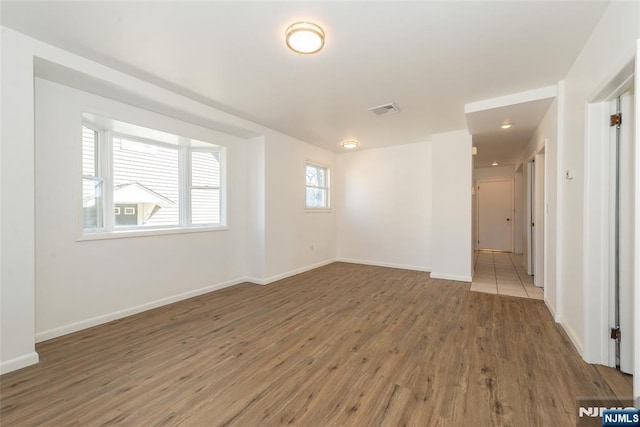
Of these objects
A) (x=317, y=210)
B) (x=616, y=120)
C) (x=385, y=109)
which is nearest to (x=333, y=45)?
(x=385, y=109)

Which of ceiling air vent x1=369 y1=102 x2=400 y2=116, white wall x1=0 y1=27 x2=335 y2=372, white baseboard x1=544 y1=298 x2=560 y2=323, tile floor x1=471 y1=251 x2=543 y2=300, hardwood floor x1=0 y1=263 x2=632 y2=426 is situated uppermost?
ceiling air vent x1=369 y1=102 x2=400 y2=116

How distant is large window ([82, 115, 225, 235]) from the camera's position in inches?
124

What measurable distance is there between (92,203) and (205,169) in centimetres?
157

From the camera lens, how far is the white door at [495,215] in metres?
8.12

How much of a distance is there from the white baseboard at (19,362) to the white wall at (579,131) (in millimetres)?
4495

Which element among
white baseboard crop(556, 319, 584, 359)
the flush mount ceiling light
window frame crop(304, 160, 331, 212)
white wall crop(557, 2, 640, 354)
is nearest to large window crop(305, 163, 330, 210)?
window frame crop(304, 160, 331, 212)

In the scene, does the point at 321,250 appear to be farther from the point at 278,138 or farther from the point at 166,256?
the point at 166,256

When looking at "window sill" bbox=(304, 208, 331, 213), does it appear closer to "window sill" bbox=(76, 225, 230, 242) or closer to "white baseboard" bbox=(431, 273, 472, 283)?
"window sill" bbox=(76, 225, 230, 242)

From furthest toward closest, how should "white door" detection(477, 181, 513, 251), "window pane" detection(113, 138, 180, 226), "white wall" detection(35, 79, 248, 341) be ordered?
"white door" detection(477, 181, 513, 251) → "window pane" detection(113, 138, 180, 226) → "white wall" detection(35, 79, 248, 341)

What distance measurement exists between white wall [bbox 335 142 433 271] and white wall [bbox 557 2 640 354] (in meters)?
2.63

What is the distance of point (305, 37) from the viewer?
2080 mm

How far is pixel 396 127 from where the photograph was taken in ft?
14.9

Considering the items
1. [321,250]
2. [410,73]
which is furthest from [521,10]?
[321,250]

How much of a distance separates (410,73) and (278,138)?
2698mm
